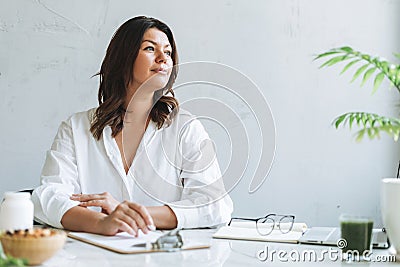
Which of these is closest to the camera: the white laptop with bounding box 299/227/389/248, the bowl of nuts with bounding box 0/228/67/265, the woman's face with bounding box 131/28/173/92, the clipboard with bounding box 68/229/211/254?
the bowl of nuts with bounding box 0/228/67/265

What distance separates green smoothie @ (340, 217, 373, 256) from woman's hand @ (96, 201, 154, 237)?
53 cm

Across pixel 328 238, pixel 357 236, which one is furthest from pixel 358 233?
pixel 328 238

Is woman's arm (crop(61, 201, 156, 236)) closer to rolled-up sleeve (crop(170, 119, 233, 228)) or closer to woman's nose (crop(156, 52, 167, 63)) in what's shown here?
rolled-up sleeve (crop(170, 119, 233, 228))

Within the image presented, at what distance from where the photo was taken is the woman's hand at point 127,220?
5.81 ft

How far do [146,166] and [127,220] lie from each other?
1.60 feet

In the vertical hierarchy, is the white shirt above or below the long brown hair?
below

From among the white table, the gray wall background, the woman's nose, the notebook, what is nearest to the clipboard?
the white table

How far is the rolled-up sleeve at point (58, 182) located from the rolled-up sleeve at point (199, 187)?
0.34m

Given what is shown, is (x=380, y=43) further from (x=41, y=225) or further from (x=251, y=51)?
(x=41, y=225)

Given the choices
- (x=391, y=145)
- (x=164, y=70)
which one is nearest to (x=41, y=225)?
(x=164, y=70)

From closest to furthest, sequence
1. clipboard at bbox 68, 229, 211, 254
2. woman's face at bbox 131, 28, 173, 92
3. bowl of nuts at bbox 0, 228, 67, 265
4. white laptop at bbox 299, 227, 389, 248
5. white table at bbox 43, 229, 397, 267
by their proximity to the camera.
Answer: bowl of nuts at bbox 0, 228, 67, 265
white table at bbox 43, 229, 397, 267
clipboard at bbox 68, 229, 211, 254
white laptop at bbox 299, 227, 389, 248
woman's face at bbox 131, 28, 173, 92

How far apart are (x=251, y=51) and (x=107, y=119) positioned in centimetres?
79

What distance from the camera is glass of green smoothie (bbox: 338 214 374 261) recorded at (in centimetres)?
153

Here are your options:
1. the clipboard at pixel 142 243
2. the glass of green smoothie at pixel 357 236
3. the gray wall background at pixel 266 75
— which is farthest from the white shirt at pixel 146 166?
the glass of green smoothie at pixel 357 236
